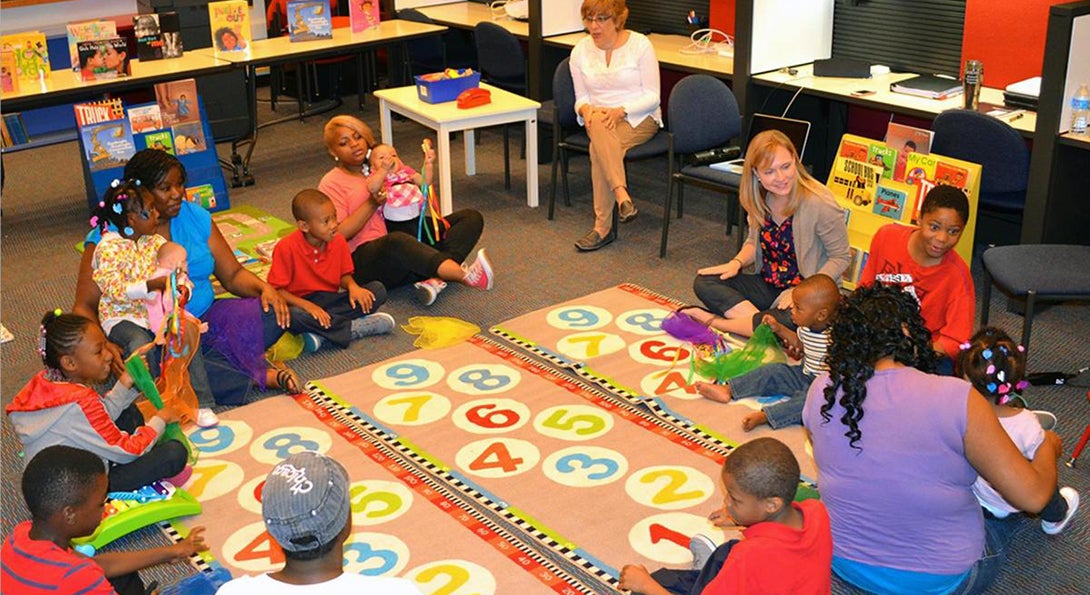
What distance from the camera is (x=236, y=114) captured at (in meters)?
8.36

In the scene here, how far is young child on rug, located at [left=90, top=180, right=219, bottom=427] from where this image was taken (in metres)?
4.30

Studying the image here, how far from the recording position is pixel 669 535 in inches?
140

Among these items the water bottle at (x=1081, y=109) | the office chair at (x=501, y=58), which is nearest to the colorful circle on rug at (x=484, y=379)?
the water bottle at (x=1081, y=109)

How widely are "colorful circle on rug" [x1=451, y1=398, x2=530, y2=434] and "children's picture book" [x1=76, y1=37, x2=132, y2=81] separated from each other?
352 centimetres

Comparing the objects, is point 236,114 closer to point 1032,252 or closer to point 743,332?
point 743,332

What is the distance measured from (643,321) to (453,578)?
1.98 metres

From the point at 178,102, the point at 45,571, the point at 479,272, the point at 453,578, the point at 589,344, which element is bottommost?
the point at 453,578

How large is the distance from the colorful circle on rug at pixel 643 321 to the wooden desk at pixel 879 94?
151cm

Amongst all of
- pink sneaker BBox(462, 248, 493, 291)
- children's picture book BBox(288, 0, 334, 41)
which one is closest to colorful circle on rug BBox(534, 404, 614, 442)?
pink sneaker BBox(462, 248, 493, 291)

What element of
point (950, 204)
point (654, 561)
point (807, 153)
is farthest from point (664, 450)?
point (807, 153)

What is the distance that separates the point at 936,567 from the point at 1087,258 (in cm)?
194

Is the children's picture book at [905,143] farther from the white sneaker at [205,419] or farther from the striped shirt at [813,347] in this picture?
the white sneaker at [205,419]

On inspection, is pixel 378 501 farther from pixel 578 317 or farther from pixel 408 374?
pixel 578 317

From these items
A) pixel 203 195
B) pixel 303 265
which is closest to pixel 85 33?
pixel 203 195
